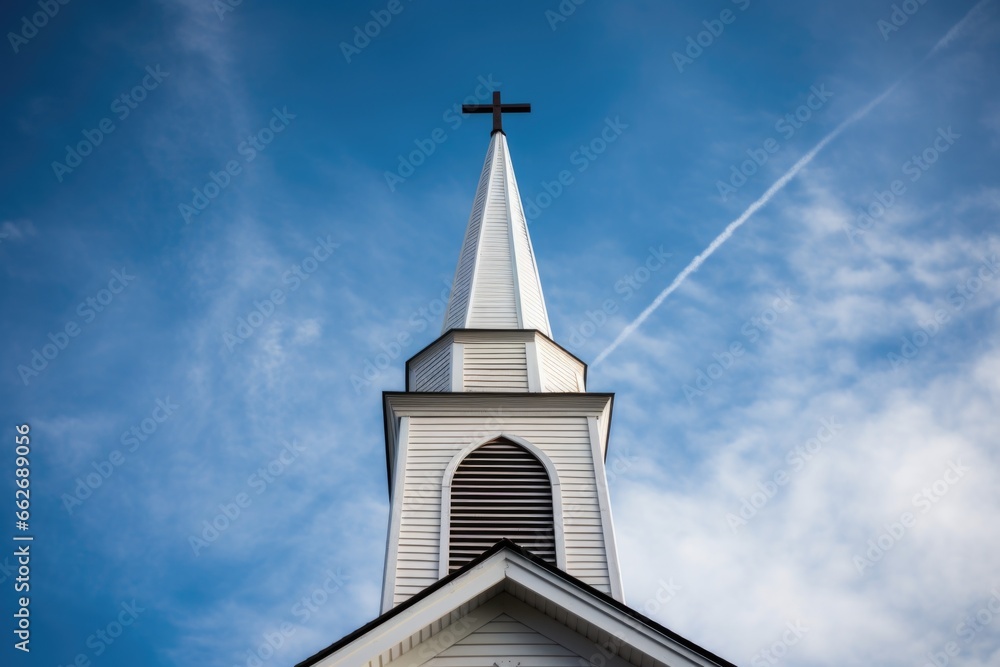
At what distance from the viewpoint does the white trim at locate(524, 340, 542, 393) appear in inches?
612

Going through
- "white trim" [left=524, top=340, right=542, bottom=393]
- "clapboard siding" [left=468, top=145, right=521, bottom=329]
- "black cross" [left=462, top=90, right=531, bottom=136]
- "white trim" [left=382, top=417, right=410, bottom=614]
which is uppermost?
"black cross" [left=462, top=90, right=531, bottom=136]

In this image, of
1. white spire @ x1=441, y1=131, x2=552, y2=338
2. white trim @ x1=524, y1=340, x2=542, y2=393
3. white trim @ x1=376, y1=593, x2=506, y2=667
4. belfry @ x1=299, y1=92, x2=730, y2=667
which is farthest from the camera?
white spire @ x1=441, y1=131, x2=552, y2=338

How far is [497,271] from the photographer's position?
18422 millimetres

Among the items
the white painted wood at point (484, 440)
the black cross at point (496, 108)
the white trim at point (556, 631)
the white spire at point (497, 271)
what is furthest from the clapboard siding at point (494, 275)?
the white trim at point (556, 631)

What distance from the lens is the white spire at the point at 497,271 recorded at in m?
17.2

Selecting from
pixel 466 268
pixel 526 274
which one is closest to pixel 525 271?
pixel 526 274

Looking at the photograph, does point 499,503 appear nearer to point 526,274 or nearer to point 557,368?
point 557,368

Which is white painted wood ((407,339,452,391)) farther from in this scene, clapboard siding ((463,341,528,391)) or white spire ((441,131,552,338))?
white spire ((441,131,552,338))

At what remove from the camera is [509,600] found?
928 centimetres

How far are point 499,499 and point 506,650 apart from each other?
4453 millimetres

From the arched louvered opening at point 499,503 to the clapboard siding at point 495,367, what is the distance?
1.75 meters

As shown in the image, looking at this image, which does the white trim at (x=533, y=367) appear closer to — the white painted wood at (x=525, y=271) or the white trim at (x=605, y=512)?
the white painted wood at (x=525, y=271)

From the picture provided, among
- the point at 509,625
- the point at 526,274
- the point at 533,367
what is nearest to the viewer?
the point at 509,625

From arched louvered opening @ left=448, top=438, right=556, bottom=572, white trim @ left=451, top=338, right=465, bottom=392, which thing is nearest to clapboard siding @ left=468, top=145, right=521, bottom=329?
white trim @ left=451, top=338, right=465, bottom=392
